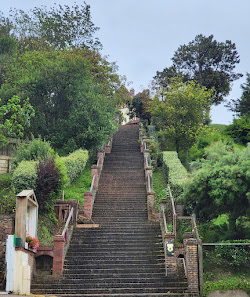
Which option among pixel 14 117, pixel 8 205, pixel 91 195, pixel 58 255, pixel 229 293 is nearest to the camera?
pixel 229 293

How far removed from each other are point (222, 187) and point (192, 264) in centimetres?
289

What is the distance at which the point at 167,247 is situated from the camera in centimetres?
1428

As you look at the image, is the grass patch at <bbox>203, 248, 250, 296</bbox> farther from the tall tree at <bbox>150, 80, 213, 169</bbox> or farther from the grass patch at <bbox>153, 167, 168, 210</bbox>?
the tall tree at <bbox>150, 80, 213, 169</bbox>

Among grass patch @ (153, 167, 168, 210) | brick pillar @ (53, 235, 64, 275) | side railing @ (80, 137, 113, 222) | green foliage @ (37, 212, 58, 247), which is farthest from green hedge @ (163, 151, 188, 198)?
brick pillar @ (53, 235, 64, 275)

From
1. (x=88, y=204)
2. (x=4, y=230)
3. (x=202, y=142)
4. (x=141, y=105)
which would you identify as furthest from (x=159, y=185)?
(x=141, y=105)

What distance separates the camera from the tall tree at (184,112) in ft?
96.7

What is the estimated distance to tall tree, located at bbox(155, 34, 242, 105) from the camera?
39.1 m

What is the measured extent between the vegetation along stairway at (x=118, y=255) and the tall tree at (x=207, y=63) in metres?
19.9

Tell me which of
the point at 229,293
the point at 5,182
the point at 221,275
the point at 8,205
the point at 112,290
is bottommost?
the point at 229,293

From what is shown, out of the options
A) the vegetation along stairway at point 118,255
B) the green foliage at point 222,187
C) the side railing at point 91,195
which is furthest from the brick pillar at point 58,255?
the green foliage at point 222,187

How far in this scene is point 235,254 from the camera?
14320 millimetres

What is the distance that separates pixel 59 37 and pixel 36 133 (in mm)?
12479

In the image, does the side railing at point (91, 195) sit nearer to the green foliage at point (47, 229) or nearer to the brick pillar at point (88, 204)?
the brick pillar at point (88, 204)

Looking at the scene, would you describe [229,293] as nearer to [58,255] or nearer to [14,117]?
[58,255]
